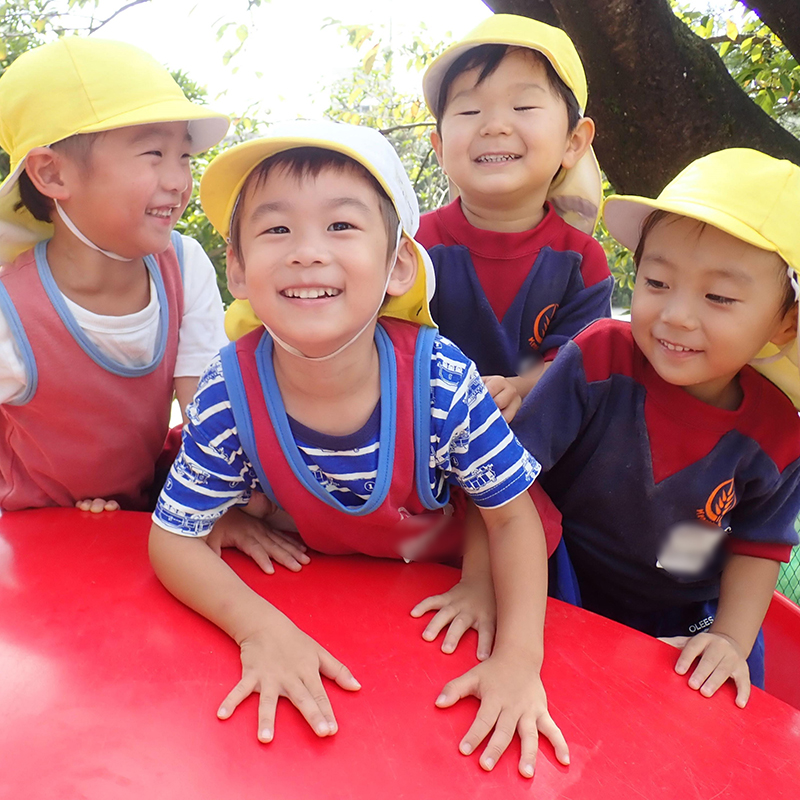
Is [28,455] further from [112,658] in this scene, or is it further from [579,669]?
[579,669]

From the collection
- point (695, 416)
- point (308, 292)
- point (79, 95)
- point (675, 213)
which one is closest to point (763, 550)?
point (695, 416)

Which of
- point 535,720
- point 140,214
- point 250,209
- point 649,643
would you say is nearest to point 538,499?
point 649,643

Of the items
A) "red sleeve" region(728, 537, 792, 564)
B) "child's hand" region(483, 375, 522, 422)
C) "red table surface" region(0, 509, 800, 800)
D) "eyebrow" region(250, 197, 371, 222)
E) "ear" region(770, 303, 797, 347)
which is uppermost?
"eyebrow" region(250, 197, 371, 222)

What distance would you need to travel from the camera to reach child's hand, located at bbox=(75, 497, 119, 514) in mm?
1795

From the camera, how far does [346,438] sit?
1377 mm

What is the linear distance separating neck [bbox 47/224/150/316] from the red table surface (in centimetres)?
65

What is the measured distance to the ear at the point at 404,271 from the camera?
1400 mm

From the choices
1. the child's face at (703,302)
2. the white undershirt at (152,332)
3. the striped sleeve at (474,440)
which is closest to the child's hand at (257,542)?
the striped sleeve at (474,440)

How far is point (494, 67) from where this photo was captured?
186cm

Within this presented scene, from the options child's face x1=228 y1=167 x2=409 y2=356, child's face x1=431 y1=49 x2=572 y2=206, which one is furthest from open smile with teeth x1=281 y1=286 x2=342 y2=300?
child's face x1=431 y1=49 x2=572 y2=206

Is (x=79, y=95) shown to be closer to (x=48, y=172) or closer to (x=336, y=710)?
(x=48, y=172)

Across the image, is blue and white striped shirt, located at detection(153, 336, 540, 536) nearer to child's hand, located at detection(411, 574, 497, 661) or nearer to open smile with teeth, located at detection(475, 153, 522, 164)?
child's hand, located at detection(411, 574, 497, 661)

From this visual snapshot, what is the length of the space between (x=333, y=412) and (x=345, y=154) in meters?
0.46

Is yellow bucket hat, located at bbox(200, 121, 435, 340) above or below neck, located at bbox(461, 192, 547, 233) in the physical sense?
above
